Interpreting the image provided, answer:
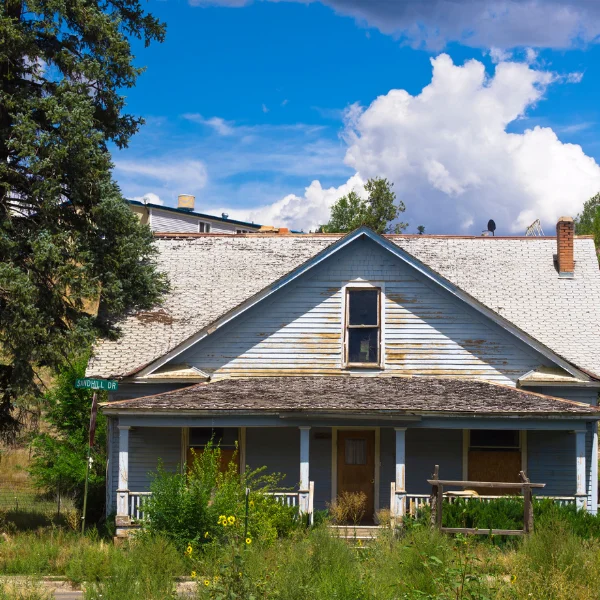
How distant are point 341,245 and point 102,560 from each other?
902 cm

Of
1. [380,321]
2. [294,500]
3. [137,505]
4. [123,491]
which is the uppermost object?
[380,321]

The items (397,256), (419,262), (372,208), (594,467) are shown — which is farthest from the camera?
(372,208)

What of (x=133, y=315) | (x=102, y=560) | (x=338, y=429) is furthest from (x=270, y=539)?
(x=133, y=315)

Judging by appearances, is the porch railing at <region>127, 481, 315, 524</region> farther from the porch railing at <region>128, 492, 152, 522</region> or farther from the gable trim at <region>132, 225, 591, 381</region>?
the gable trim at <region>132, 225, 591, 381</region>

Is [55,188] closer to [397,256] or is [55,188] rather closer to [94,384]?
[94,384]

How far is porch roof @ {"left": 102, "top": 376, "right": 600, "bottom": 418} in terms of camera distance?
16.4 metres

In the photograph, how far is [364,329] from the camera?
62.4 feet

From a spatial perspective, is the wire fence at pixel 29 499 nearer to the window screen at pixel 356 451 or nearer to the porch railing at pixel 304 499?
the porch railing at pixel 304 499

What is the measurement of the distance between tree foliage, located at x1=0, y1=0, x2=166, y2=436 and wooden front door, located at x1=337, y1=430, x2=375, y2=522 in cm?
610

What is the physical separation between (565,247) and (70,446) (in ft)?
47.7

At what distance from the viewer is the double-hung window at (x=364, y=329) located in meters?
19.0

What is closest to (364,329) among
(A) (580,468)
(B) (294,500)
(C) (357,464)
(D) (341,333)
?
(D) (341,333)

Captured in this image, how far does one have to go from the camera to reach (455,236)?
78.9ft

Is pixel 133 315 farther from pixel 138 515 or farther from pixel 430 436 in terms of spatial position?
pixel 430 436
